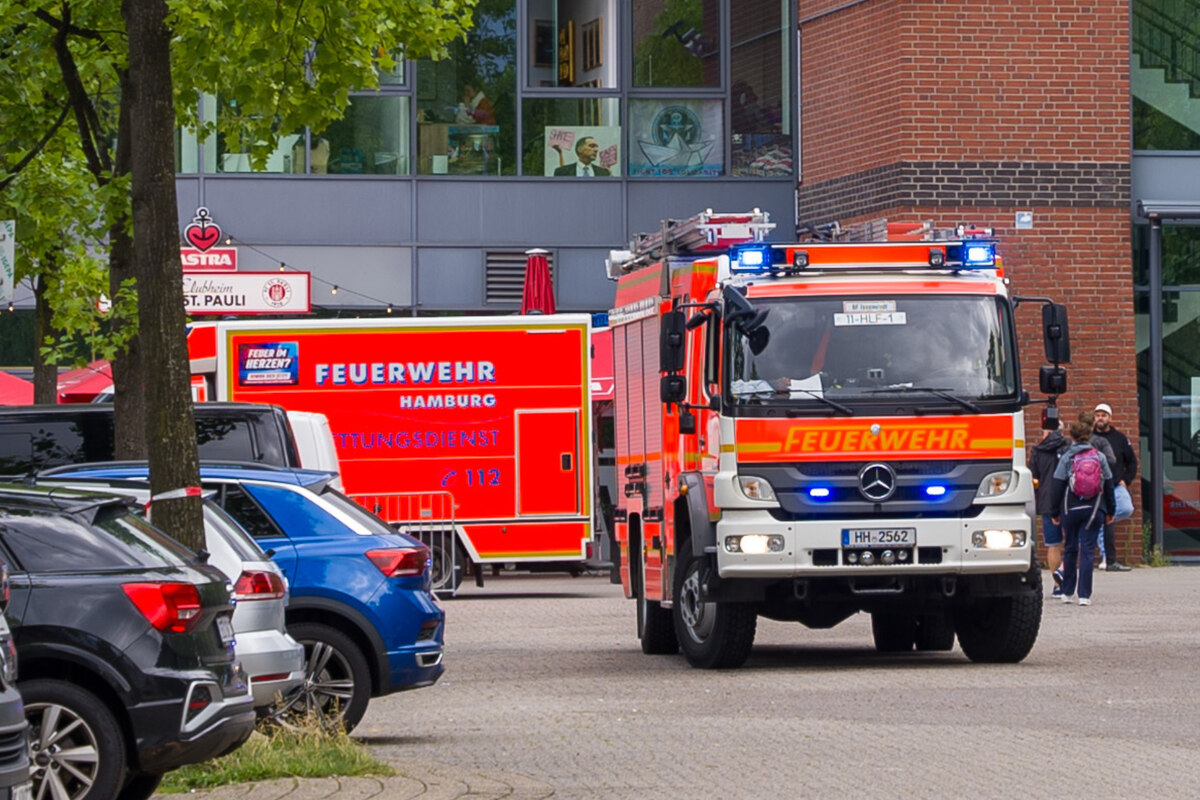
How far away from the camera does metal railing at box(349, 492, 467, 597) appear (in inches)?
958

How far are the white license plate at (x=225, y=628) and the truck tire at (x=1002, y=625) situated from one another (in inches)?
A: 297

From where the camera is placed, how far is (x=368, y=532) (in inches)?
473

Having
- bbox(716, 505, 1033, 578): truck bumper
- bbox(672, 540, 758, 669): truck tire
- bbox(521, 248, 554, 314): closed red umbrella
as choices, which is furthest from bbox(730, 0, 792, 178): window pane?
bbox(716, 505, 1033, 578): truck bumper

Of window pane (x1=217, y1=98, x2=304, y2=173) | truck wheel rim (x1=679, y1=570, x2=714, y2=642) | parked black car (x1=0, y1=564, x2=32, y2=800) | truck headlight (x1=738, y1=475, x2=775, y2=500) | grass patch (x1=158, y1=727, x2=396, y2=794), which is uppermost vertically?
window pane (x1=217, y1=98, x2=304, y2=173)

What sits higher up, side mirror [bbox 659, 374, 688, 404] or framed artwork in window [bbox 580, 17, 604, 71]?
framed artwork in window [bbox 580, 17, 604, 71]

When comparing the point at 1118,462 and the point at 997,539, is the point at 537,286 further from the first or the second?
the point at 997,539

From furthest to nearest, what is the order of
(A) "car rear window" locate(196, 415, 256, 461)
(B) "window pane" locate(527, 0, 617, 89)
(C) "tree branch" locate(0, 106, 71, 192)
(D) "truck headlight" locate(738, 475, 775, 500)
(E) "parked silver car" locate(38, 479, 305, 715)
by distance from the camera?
(B) "window pane" locate(527, 0, 617, 89)
(C) "tree branch" locate(0, 106, 71, 192)
(A) "car rear window" locate(196, 415, 256, 461)
(D) "truck headlight" locate(738, 475, 775, 500)
(E) "parked silver car" locate(38, 479, 305, 715)

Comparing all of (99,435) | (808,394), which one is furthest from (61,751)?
(99,435)

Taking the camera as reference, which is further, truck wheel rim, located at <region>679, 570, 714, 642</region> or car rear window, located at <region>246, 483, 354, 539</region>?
truck wheel rim, located at <region>679, 570, 714, 642</region>

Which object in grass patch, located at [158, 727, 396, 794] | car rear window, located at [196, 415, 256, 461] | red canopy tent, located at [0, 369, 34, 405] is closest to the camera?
grass patch, located at [158, 727, 396, 794]

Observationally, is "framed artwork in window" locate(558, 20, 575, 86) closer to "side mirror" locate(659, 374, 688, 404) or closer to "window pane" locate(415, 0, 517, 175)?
"window pane" locate(415, 0, 517, 175)

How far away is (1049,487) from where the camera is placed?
2314 centimetres

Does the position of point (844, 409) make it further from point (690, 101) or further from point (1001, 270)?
point (690, 101)

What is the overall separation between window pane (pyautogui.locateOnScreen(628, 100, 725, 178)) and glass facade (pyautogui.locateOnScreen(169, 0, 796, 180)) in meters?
0.01
